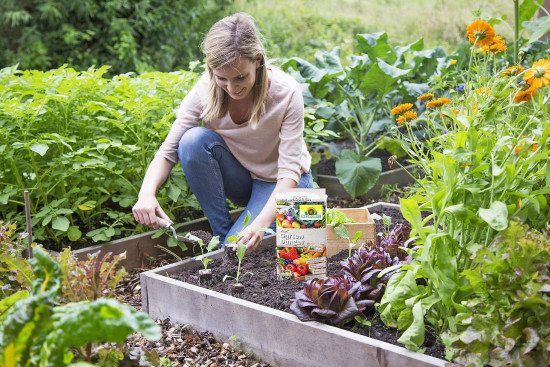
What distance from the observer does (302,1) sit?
13.5m

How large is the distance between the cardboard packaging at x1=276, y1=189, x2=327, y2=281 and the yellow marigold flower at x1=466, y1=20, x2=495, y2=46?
84 centimetres

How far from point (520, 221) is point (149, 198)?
164 centimetres

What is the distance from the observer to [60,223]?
117 inches

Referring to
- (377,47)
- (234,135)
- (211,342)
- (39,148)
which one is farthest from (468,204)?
(377,47)

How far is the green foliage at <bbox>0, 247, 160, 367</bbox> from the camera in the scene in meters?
1.14

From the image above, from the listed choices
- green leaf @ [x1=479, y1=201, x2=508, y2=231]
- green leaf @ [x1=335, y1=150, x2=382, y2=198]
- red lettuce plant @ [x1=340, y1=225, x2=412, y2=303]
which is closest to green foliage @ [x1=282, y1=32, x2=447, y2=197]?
green leaf @ [x1=335, y1=150, x2=382, y2=198]

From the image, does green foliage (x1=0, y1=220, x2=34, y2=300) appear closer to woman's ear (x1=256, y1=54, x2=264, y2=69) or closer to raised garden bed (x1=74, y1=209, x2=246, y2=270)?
raised garden bed (x1=74, y1=209, x2=246, y2=270)

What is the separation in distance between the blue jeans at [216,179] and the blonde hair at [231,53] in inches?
5.7

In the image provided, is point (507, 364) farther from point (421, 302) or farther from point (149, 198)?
point (149, 198)

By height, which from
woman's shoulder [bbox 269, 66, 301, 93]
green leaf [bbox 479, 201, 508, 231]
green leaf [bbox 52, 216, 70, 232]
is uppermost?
woman's shoulder [bbox 269, 66, 301, 93]

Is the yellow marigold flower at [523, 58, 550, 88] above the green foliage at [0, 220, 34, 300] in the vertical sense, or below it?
above

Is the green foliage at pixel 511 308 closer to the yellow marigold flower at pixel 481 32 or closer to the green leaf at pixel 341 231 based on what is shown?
the yellow marigold flower at pixel 481 32

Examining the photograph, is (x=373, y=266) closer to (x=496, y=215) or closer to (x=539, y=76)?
(x=496, y=215)

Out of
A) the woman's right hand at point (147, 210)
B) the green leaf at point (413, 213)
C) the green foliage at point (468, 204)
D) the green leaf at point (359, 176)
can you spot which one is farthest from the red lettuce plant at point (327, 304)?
the green leaf at point (359, 176)
